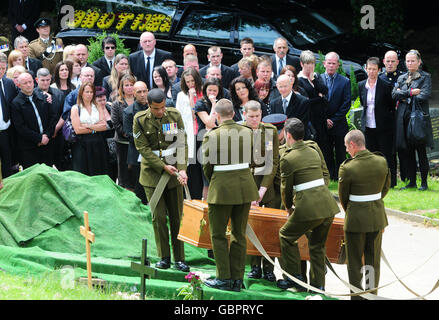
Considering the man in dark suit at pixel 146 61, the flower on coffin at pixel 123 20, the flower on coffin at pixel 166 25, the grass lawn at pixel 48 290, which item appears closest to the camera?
the grass lawn at pixel 48 290

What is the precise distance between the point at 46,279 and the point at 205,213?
1.74 m

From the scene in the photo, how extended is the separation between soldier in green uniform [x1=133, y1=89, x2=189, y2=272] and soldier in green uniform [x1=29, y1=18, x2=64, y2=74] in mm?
5907

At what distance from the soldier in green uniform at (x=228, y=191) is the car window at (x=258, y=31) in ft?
22.5

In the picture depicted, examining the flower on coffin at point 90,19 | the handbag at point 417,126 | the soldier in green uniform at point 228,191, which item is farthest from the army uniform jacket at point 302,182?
the flower on coffin at point 90,19

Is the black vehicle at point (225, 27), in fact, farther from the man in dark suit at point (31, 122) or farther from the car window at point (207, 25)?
the man in dark suit at point (31, 122)

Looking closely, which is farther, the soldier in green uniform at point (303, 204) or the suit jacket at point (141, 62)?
the suit jacket at point (141, 62)

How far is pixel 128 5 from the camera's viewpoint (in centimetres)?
1644

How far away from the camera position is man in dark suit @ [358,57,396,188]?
41.6 feet

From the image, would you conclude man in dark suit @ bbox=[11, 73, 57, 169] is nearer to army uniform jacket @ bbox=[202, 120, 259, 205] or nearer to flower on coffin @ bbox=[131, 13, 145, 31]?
army uniform jacket @ bbox=[202, 120, 259, 205]

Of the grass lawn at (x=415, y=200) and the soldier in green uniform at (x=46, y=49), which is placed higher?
the soldier in green uniform at (x=46, y=49)

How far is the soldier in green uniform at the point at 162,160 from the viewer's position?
8.56m

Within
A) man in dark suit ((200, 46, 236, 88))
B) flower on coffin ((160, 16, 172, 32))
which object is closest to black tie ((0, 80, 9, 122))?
man in dark suit ((200, 46, 236, 88))
